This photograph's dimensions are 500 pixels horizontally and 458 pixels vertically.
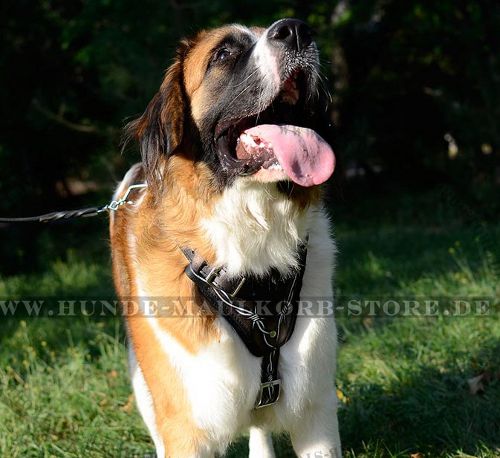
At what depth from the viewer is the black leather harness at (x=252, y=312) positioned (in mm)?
2895

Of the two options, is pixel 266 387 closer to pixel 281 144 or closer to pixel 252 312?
pixel 252 312

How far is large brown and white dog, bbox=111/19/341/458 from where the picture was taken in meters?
2.83

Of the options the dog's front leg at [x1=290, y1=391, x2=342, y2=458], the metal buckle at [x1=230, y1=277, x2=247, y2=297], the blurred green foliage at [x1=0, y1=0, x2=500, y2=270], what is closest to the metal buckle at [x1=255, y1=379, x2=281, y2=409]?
the dog's front leg at [x1=290, y1=391, x2=342, y2=458]

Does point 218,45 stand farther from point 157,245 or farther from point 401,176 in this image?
point 401,176

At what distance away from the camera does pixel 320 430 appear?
300 cm

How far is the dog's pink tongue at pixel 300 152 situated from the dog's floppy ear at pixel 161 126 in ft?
1.08

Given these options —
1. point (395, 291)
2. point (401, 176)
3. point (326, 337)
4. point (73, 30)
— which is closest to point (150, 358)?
point (326, 337)

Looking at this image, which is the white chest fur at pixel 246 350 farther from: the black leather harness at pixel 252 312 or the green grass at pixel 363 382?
the green grass at pixel 363 382

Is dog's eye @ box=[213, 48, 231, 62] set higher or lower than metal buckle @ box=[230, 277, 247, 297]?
higher

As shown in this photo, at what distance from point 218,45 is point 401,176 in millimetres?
10785

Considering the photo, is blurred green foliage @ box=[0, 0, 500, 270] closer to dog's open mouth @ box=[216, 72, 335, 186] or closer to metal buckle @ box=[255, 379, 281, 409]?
dog's open mouth @ box=[216, 72, 335, 186]

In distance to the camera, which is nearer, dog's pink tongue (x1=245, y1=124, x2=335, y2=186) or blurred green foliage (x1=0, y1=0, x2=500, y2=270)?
dog's pink tongue (x1=245, y1=124, x2=335, y2=186)

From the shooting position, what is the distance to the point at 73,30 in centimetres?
993

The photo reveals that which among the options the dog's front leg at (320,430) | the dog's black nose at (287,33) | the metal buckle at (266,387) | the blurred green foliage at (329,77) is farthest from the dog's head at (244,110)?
the blurred green foliage at (329,77)
